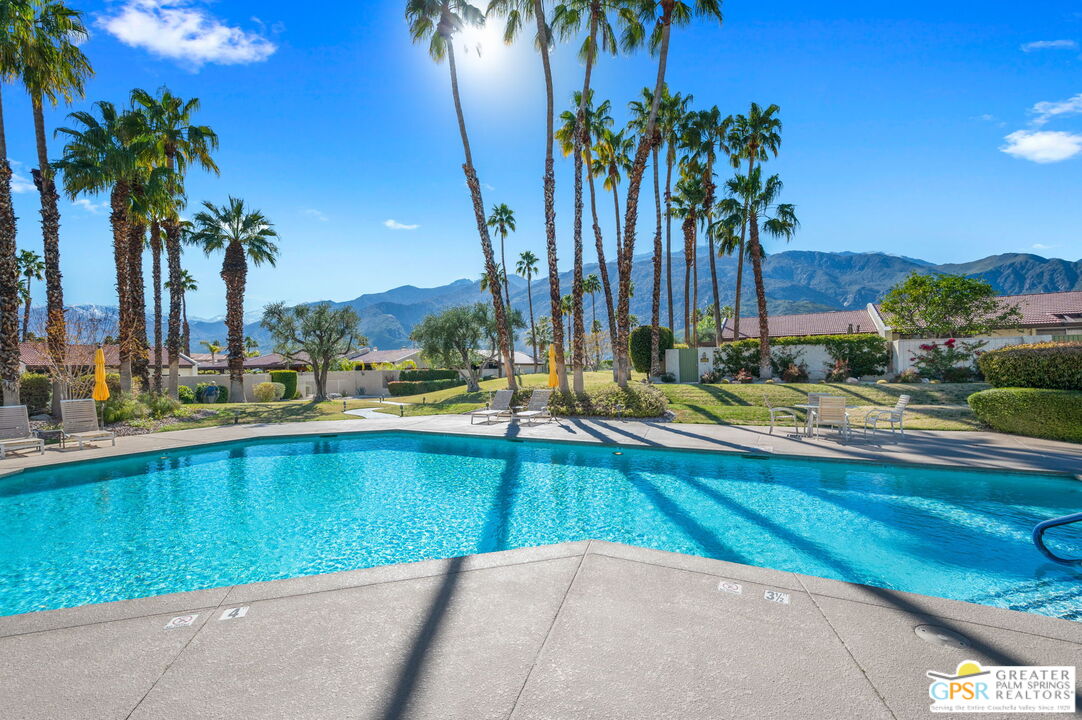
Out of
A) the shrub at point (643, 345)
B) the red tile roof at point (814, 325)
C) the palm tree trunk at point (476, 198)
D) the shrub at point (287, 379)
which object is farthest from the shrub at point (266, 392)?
the red tile roof at point (814, 325)

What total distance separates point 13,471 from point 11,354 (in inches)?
317

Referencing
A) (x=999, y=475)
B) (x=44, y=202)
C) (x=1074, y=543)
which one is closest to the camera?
(x=1074, y=543)

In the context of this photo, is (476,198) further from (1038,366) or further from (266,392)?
(266,392)

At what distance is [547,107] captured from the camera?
17172mm

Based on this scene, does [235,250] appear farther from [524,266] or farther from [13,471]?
[524,266]

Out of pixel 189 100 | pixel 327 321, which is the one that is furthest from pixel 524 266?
pixel 189 100

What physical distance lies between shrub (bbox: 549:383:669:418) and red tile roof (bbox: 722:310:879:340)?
86.0 feet

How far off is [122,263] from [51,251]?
2398 mm

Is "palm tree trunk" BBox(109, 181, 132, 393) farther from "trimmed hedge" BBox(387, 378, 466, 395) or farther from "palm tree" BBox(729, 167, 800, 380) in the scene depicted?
"palm tree" BBox(729, 167, 800, 380)

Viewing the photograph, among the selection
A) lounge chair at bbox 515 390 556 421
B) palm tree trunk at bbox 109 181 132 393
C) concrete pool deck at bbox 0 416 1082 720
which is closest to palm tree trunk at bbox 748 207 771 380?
lounge chair at bbox 515 390 556 421

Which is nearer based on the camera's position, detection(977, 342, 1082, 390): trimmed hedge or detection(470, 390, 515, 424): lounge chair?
detection(977, 342, 1082, 390): trimmed hedge

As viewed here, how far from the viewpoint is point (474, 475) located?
9.87 meters

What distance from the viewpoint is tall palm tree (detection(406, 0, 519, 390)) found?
1772cm

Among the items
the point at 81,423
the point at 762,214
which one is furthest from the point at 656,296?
the point at 81,423
